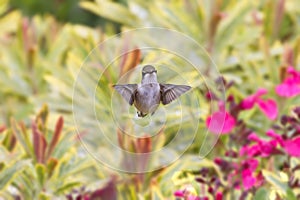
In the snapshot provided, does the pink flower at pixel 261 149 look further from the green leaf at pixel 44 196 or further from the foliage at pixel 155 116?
the green leaf at pixel 44 196

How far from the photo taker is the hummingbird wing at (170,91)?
1.80 metres

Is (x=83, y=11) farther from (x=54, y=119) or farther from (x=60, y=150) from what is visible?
(x=60, y=150)

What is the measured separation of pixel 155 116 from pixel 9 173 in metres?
0.65

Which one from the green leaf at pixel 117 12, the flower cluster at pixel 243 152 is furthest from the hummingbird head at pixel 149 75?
the green leaf at pixel 117 12

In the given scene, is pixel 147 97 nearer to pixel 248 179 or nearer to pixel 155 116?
pixel 155 116

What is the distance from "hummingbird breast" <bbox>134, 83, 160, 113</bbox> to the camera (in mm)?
1772

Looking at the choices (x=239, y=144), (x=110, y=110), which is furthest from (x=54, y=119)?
(x=110, y=110)

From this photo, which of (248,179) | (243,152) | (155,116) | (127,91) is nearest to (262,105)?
(243,152)

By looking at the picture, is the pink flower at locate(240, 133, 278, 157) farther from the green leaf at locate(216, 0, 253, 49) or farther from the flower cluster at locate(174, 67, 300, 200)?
the green leaf at locate(216, 0, 253, 49)

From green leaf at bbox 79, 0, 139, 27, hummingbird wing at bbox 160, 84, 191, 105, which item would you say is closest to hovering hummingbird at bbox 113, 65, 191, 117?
hummingbird wing at bbox 160, 84, 191, 105

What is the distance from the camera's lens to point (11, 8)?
520 centimetres

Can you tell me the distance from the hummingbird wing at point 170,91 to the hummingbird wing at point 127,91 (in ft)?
0.22

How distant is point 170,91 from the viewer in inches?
71.1

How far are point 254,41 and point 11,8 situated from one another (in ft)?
6.52
